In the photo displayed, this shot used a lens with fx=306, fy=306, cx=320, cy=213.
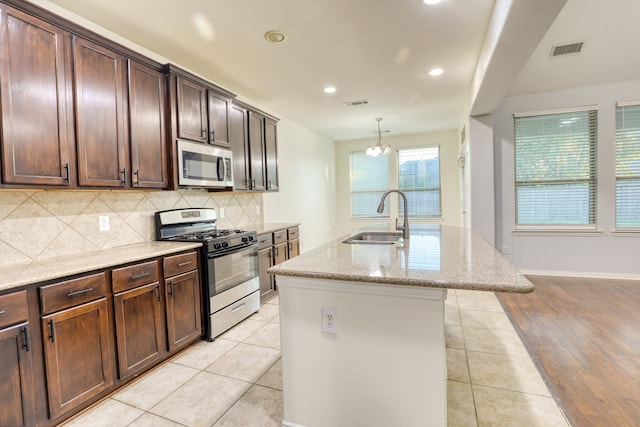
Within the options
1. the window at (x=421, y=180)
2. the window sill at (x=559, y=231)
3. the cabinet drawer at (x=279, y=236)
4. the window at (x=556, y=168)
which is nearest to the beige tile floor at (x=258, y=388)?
the cabinet drawer at (x=279, y=236)

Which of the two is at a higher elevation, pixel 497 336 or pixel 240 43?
pixel 240 43

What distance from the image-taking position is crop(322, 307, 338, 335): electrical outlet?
1487 mm

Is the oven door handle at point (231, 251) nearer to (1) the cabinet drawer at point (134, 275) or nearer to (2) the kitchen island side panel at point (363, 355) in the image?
(1) the cabinet drawer at point (134, 275)

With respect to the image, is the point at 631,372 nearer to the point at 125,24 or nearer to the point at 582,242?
the point at 582,242

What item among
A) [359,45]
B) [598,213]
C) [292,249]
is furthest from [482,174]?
[292,249]

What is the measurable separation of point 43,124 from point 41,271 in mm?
862

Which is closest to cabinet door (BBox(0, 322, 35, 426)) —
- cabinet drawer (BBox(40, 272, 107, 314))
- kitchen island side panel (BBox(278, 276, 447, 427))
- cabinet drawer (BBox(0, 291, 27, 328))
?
cabinet drawer (BBox(0, 291, 27, 328))

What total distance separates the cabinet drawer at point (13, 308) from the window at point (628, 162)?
6.25 meters

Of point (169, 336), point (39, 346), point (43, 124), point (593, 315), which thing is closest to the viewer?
point (39, 346)

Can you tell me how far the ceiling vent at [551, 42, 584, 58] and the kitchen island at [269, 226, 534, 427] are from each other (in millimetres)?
3125

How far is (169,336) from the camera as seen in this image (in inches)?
92.6

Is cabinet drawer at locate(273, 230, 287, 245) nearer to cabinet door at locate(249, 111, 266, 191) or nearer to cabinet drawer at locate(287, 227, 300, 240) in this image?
cabinet drawer at locate(287, 227, 300, 240)

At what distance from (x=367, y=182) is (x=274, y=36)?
16.8 ft

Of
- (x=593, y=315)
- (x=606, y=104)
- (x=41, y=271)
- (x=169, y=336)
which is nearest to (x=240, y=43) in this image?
(x=41, y=271)
